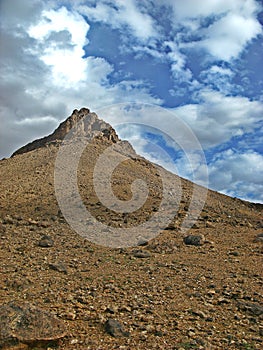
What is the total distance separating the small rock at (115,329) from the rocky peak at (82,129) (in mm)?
46083

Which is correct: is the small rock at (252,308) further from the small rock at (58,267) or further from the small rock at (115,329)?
the small rock at (58,267)

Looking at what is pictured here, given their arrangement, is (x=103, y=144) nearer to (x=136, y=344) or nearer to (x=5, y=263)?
(x=5, y=263)

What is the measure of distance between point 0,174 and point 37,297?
1124 inches

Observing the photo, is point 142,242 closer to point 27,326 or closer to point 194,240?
point 194,240

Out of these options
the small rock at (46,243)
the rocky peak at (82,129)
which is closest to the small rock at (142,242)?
the small rock at (46,243)

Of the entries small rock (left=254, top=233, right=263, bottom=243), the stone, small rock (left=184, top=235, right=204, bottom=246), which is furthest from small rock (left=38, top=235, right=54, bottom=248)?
small rock (left=254, top=233, right=263, bottom=243)

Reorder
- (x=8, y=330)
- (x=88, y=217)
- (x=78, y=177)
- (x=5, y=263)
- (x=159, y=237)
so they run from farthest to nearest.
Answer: (x=78, y=177), (x=88, y=217), (x=159, y=237), (x=5, y=263), (x=8, y=330)

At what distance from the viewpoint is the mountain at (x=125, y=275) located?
20.7ft

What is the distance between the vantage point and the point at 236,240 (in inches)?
589

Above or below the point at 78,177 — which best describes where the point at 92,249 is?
below

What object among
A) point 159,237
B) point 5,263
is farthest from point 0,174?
point 5,263

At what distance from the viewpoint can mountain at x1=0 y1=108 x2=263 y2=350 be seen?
6.31 metres

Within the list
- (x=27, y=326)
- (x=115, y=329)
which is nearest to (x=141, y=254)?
(x=115, y=329)

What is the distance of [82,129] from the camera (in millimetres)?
54781
